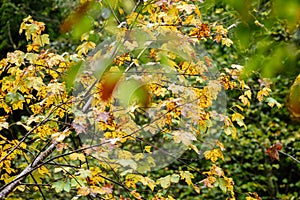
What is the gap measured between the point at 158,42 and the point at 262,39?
1172 mm

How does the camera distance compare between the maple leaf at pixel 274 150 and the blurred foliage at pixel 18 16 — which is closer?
the maple leaf at pixel 274 150

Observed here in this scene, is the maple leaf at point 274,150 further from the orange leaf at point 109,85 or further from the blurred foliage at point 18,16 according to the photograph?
the blurred foliage at point 18,16

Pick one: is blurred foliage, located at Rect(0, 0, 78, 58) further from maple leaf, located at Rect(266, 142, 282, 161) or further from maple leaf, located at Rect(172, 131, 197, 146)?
maple leaf, located at Rect(266, 142, 282, 161)

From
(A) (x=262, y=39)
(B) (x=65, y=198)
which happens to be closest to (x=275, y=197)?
(B) (x=65, y=198)

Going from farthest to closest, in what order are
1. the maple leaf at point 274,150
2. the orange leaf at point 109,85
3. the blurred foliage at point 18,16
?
the blurred foliage at point 18,16 → the maple leaf at point 274,150 → the orange leaf at point 109,85

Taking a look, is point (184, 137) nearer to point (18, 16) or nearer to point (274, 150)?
point (274, 150)

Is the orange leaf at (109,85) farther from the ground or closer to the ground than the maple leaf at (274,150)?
farther from the ground

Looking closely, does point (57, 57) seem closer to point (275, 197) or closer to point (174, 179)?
point (174, 179)

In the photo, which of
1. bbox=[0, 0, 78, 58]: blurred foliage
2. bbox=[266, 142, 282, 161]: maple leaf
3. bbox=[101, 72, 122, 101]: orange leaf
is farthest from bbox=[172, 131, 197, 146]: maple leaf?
bbox=[0, 0, 78, 58]: blurred foliage

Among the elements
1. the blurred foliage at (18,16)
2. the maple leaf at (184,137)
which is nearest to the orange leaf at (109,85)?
the maple leaf at (184,137)

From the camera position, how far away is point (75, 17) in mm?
812

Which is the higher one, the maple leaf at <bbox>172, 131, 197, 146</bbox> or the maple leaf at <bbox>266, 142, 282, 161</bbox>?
the maple leaf at <bbox>172, 131, 197, 146</bbox>

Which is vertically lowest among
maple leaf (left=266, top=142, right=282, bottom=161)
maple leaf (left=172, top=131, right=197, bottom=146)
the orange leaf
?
maple leaf (left=266, top=142, right=282, bottom=161)

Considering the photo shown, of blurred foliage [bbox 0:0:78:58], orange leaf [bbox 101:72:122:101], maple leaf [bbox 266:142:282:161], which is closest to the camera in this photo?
orange leaf [bbox 101:72:122:101]
